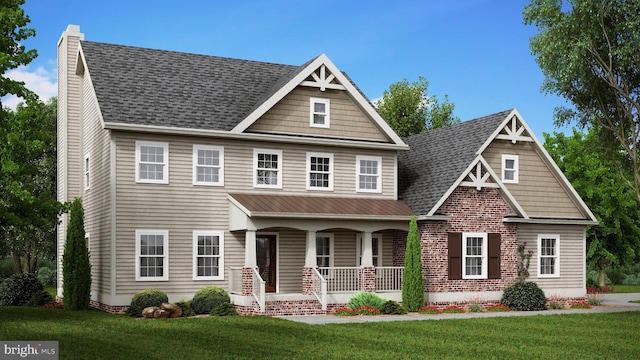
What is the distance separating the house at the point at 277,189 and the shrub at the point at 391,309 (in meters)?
1.26

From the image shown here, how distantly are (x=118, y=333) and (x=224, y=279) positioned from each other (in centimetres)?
850

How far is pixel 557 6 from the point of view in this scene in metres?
31.7

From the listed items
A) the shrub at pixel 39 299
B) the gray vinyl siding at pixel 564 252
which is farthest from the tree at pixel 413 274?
the shrub at pixel 39 299

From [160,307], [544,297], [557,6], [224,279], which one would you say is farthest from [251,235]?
[557,6]

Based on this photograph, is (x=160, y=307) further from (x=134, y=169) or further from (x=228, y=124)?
(x=228, y=124)

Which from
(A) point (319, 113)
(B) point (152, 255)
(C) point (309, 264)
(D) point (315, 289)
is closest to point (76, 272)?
(B) point (152, 255)

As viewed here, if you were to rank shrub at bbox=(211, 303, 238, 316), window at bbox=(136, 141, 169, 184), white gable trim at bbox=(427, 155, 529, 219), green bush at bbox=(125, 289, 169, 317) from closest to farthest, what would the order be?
1. green bush at bbox=(125, 289, 169, 317)
2. shrub at bbox=(211, 303, 238, 316)
3. window at bbox=(136, 141, 169, 184)
4. white gable trim at bbox=(427, 155, 529, 219)

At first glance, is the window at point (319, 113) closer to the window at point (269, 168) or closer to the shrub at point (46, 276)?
the window at point (269, 168)

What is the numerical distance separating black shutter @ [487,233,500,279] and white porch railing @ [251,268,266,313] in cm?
968

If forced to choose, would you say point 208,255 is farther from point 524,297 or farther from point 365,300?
point 524,297

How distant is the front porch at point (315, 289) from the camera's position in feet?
86.4

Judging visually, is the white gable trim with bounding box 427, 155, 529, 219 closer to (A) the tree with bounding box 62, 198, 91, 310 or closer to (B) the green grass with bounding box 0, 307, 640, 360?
(B) the green grass with bounding box 0, 307, 640, 360

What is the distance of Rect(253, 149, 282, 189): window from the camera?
29.2m

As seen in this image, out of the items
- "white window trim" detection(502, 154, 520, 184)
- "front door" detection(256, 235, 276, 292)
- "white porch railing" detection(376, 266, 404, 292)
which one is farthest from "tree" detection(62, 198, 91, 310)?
"white window trim" detection(502, 154, 520, 184)
